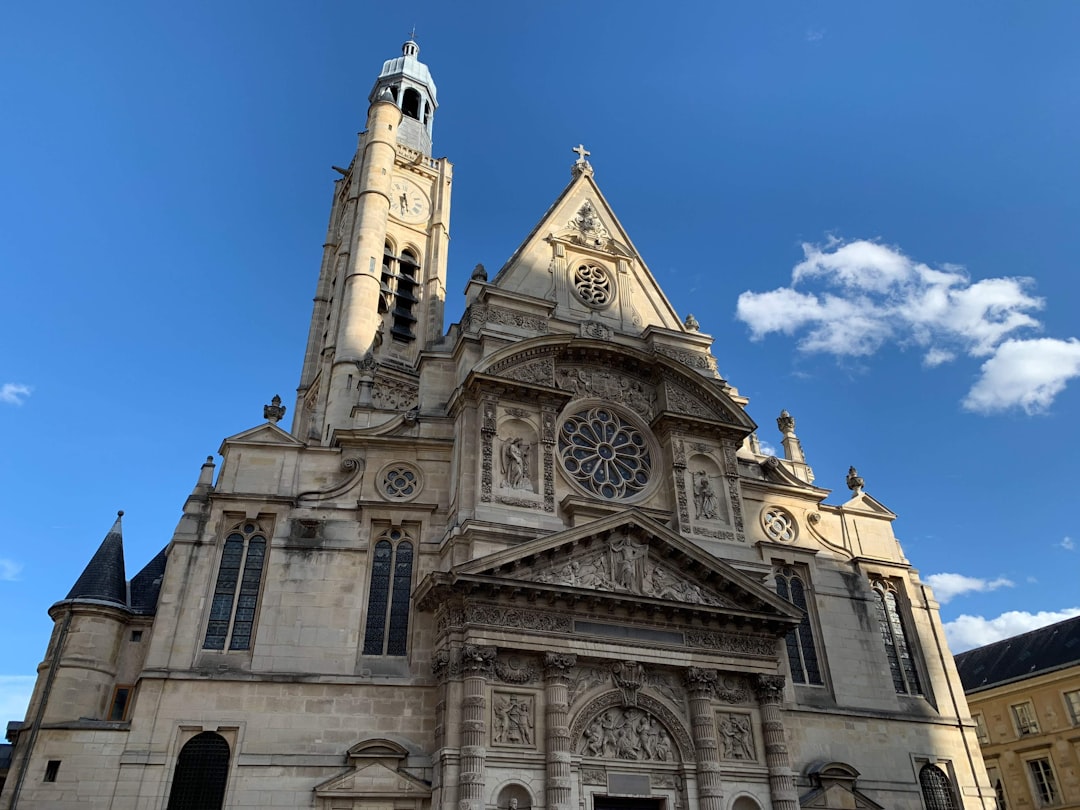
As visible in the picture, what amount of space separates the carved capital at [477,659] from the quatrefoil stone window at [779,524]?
32.2ft

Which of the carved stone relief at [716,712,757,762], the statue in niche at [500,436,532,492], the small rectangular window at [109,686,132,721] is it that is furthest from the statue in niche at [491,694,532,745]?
the small rectangular window at [109,686,132,721]

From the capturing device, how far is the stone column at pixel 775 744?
59.9 feet

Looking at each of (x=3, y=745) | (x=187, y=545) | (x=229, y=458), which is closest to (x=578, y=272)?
(x=229, y=458)

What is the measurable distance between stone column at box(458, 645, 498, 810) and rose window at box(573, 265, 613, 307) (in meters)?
11.5

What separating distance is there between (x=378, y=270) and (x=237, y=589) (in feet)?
66.8

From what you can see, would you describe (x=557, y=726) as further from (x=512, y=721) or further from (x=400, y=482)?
(x=400, y=482)

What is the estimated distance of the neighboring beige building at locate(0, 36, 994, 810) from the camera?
1661 centimetres

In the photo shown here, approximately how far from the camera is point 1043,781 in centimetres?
3203

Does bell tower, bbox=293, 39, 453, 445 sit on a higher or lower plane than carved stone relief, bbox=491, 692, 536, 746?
higher

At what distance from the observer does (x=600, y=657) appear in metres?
18.2

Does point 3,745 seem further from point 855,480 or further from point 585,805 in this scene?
point 855,480

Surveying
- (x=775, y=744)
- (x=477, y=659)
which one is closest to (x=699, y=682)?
(x=775, y=744)

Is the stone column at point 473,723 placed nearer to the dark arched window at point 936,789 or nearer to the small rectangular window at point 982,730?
the dark arched window at point 936,789

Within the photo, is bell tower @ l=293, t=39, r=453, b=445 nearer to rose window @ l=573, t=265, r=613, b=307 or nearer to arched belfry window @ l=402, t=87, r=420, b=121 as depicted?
arched belfry window @ l=402, t=87, r=420, b=121
